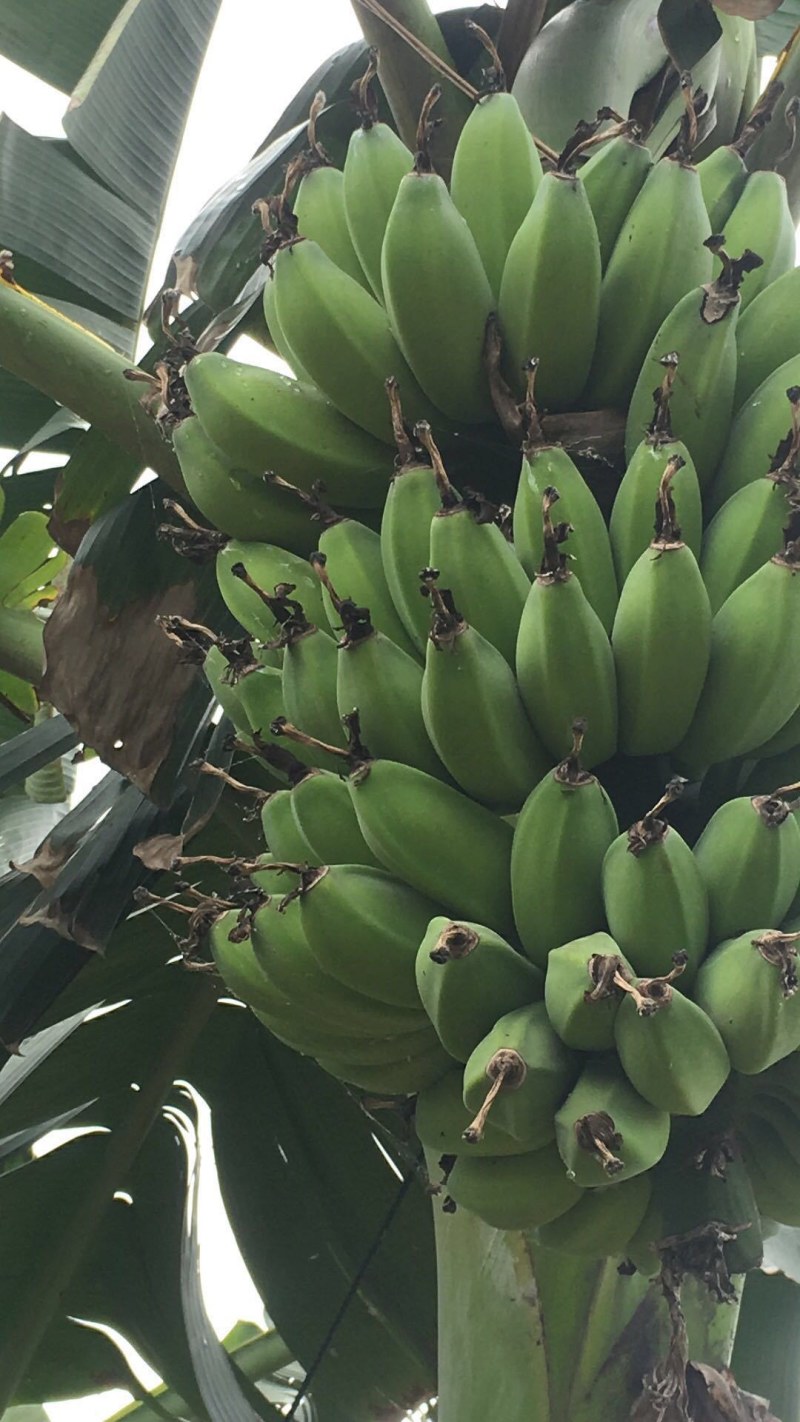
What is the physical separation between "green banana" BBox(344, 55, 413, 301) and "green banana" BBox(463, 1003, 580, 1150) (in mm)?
576

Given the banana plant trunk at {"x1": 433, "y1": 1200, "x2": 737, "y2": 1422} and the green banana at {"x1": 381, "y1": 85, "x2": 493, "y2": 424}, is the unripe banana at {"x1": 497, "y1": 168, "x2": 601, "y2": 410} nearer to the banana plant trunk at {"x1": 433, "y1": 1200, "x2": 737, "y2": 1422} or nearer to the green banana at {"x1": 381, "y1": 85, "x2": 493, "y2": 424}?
the green banana at {"x1": 381, "y1": 85, "x2": 493, "y2": 424}

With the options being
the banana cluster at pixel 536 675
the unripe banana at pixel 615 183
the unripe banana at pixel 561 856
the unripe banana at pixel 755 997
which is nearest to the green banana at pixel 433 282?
the banana cluster at pixel 536 675

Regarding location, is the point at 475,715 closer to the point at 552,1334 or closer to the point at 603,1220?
the point at 603,1220

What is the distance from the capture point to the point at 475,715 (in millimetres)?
715

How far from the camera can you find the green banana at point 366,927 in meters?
0.70

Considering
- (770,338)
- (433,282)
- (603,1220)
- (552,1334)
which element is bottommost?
(552,1334)

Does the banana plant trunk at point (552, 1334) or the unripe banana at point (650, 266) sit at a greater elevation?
the unripe banana at point (650, 266)

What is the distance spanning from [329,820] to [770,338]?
459 millimetres

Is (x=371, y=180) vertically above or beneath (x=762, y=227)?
above

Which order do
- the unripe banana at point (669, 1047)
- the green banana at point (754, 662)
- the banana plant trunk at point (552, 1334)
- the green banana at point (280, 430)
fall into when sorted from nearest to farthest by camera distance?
the unripe banana at point (669, 1047)
the green banana at point (754, 662)
the banana plant trunk at point (552, 1334)
the green banana at point (280, 430)

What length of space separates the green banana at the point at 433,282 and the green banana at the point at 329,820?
31 cm

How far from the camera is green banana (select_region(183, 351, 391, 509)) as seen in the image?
92 centimetres

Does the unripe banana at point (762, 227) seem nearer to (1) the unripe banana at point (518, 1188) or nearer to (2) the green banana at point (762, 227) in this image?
(2) the green banana at point (762, 227)

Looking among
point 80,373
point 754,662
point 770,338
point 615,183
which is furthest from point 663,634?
point 80,373
